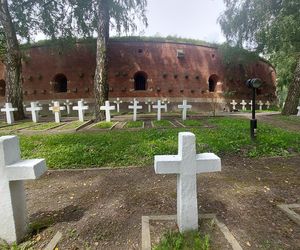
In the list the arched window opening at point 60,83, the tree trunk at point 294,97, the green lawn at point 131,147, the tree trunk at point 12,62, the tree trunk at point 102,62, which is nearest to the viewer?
the green lawn at point 131,147

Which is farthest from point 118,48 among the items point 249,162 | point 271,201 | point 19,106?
point 271,201

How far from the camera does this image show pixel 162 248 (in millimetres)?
2484

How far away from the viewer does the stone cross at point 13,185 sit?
2600 mm

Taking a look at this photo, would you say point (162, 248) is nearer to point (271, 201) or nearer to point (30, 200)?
point (271, 201)

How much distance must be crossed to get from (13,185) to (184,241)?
6.16 ft

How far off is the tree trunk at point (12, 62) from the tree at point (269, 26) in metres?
12.7

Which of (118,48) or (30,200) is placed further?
(118,48)

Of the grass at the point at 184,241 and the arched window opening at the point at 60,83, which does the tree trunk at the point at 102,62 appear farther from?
the arched window opening at the point at 60,83

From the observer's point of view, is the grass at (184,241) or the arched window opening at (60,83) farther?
the arched window opening at (60,83)

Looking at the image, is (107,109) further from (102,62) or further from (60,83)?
(60,83)

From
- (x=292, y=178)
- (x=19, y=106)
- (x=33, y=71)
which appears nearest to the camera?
(x=292, y=178)

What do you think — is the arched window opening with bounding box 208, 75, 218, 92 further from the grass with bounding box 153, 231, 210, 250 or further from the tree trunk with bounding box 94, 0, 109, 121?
the grass with bounding box 153, 231, 210, 250

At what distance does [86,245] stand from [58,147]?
4142 mm

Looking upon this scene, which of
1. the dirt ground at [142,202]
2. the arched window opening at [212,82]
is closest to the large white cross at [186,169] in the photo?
the dirt ground at [142,202]
